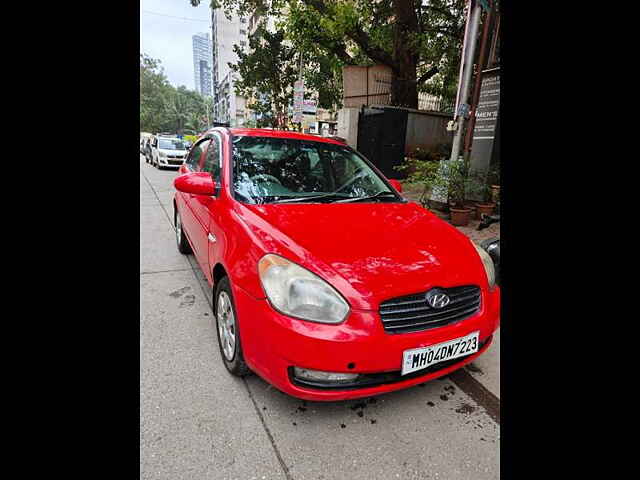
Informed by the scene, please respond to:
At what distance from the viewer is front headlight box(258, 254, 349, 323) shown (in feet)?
5.30

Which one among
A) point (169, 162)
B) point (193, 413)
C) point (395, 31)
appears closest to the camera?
point (193, 413)

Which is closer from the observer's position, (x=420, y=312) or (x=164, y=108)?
(x=420, y=312)

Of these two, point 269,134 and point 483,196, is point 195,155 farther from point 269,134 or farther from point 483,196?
point 483,196

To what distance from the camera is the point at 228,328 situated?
2156 mm

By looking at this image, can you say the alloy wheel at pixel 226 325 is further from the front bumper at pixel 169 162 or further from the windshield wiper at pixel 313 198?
the front bumper at pixel 169 162

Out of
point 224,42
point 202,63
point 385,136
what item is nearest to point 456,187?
point 385,136

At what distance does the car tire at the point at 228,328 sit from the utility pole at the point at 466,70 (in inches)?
185

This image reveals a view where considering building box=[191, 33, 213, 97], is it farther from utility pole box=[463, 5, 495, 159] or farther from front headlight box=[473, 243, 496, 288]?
front headlight box=[473, 243, 496, 288]

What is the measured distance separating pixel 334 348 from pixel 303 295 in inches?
10.8

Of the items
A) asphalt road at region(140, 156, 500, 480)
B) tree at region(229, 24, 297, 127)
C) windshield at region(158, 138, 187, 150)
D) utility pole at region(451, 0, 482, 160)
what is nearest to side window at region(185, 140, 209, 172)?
asphalt road at region(140, 156, 500, 480)

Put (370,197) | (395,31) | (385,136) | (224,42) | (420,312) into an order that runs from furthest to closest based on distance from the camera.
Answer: (224,42) → (395,31) → (385,136) → (370,197) → (420,312)

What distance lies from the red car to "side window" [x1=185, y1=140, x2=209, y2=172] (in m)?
1.28
